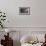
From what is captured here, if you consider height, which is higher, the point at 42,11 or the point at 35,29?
the point at 42,11

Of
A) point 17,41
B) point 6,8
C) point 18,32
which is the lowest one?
point 17,41

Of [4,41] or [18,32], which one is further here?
[18,32]

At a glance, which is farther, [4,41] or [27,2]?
[27,2]

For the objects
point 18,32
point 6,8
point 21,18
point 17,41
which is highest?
point 6,8

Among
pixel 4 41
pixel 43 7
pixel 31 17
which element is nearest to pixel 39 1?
pixel 43 7

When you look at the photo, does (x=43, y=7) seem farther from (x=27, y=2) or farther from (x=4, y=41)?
(x=4, y=41)

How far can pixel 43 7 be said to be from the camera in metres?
3.38

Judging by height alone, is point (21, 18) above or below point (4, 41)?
above

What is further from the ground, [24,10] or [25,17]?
[24,10]

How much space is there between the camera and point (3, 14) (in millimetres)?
3307

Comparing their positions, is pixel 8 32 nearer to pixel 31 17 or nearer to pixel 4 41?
pixel 4 41

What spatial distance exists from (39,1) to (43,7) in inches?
6.6

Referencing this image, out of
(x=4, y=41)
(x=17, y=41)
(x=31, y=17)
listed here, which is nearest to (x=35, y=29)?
(x=31, y=17)

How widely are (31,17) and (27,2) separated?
1.20ft
